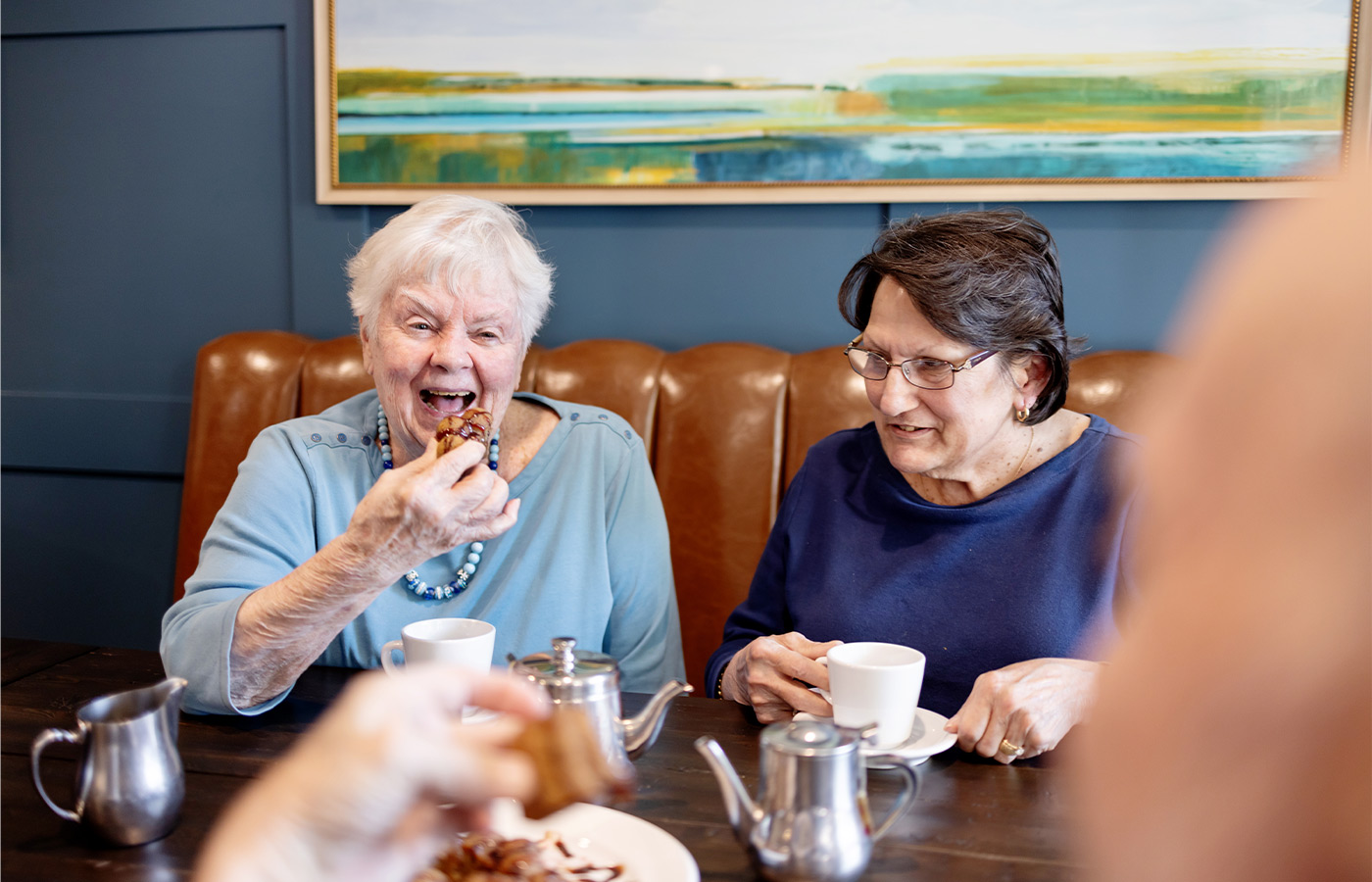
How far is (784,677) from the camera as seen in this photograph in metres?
1.25

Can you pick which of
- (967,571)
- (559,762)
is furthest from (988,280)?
(559,762)

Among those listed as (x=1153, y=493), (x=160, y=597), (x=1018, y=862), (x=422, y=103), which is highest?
(x=422, y=103)

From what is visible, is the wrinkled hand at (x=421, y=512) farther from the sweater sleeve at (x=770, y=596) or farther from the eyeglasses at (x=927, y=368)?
the eyeglasses at (x=927, y=368)

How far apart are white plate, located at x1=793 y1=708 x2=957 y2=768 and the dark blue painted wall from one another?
4.43 ft

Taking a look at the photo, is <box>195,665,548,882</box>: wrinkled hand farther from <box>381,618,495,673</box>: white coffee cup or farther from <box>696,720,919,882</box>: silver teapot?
<box>381,618,495,673</box>: white coffee cup

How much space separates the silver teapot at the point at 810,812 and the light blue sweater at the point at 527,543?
72 cm

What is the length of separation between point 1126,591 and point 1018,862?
0.66m

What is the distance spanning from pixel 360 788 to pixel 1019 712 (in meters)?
0.79

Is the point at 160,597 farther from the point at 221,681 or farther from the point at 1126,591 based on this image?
the point at 1126,591

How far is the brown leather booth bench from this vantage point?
2.12 metres

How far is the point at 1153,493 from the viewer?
0.43 metres

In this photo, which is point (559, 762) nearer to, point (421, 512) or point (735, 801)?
point (735, 801)

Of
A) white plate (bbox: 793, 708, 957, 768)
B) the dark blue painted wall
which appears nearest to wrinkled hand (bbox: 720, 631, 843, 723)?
white plate (bbox: 793, 708, 957, 768)

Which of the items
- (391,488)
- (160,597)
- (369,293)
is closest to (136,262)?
(160,597)
